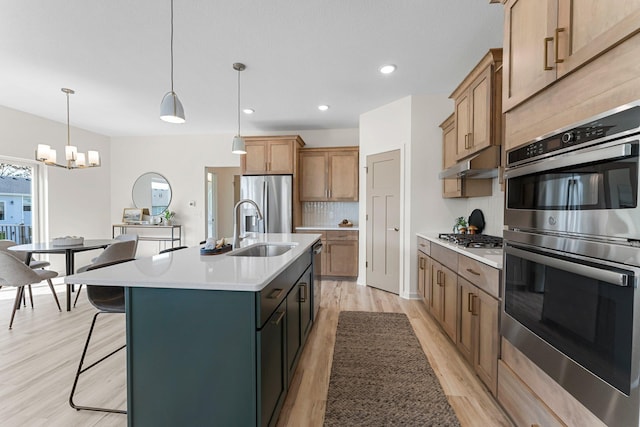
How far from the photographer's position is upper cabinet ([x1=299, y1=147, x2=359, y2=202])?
482 cm

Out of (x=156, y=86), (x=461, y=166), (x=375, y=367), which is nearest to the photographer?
(x=375, y=367)

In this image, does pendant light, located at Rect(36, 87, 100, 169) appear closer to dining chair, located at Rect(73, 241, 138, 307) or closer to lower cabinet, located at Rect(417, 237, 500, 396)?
dining chair, located at Rect(73, 241, 138, 307)

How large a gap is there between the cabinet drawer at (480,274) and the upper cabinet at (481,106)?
95 centimetres

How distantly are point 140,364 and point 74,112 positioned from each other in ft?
16.0

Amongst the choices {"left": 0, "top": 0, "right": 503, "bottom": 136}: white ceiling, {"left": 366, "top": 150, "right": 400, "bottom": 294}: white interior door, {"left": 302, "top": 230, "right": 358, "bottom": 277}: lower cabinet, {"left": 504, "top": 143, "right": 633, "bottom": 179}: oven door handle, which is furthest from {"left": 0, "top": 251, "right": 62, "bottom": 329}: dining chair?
{"left": 504, "top": 143, "right": 633, "bottom": 179}: oven door handle

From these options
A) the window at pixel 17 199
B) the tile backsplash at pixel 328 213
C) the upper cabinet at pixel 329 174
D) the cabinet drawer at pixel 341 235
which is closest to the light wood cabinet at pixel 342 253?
the cabinet drawer at pixel 341 235

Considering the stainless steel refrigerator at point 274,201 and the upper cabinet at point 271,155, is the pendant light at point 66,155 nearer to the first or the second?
the upper cabinet at point 271,155

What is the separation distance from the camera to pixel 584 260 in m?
0.97

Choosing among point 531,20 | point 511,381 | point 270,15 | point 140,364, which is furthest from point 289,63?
point 511,381

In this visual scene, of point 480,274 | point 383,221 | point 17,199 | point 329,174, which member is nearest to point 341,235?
point 383,221

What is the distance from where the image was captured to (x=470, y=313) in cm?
191

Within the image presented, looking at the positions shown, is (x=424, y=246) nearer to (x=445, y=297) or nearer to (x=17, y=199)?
(x=445, y=297)

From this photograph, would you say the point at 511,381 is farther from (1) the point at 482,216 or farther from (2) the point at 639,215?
(1) the point at 482,216

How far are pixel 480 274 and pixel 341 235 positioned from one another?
9.64ft
